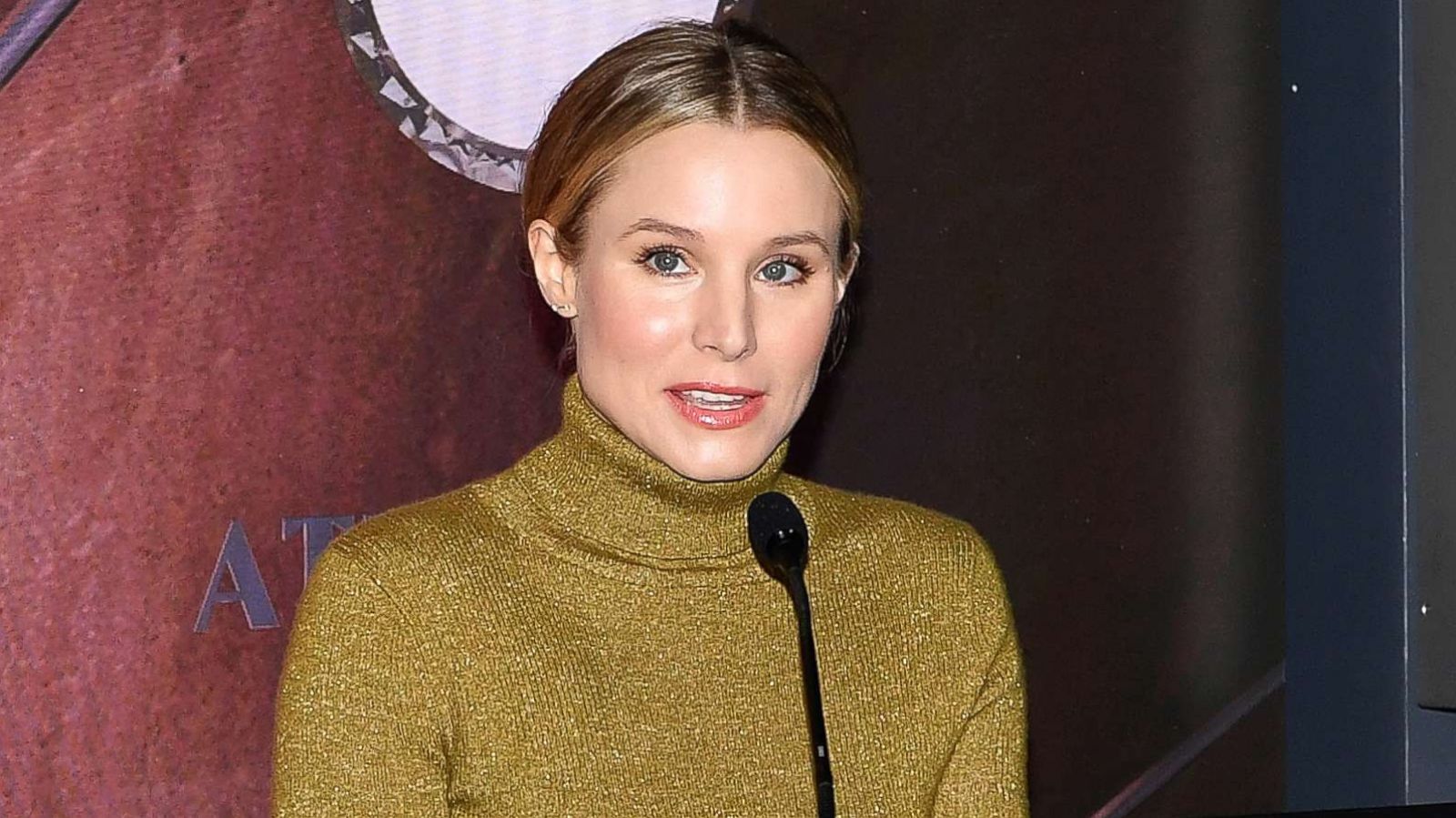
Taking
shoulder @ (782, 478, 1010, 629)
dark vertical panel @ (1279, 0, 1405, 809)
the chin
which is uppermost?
the chin

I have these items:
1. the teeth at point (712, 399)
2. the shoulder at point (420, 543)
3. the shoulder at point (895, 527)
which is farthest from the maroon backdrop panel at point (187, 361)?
the teeth at point (712, 399)

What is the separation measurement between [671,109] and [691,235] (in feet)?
0.34

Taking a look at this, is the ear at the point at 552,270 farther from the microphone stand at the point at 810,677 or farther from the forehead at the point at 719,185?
the microphone stand at the point at 810,677

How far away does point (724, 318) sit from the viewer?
4.59 feet

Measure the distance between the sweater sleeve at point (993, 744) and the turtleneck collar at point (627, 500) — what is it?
9.8 inches

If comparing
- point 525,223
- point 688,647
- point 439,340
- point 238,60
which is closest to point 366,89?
point 238,60

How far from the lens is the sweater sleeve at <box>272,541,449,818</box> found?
138cm

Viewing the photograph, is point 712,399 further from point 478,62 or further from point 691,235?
point 478,62

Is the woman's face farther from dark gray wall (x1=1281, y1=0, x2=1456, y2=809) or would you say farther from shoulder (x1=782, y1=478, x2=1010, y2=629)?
dark gray wall (x1=1281, y1=0, x2=1456, y2=809)

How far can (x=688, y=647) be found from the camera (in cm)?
153

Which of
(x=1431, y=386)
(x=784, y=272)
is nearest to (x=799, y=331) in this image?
(x=784, y=272)

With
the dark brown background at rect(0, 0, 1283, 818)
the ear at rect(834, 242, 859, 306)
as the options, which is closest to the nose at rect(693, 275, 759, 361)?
the ear at rect(834, 242, 859, 306)

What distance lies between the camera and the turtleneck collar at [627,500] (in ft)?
4.98

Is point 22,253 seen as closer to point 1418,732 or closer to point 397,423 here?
point 397,423
